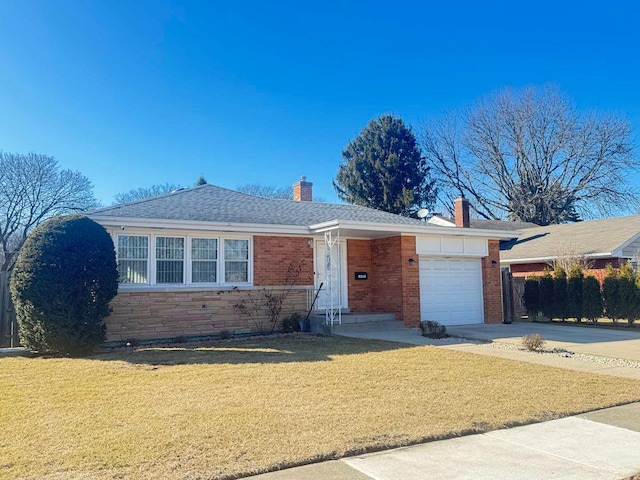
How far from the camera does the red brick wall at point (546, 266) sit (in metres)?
17.8

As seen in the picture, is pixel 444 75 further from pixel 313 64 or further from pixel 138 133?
pixel 138 133

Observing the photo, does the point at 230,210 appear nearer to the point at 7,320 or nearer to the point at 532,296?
the point at 7,320

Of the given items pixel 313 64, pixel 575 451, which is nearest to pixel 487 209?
pixel 313 64

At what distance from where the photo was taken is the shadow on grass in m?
9.31

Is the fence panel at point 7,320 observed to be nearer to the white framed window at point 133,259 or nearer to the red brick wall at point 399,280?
the white framed window at point 133,259

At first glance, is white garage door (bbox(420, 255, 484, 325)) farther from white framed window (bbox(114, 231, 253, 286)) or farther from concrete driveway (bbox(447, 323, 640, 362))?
white framed window (bbox(114, 231, 253, 286))

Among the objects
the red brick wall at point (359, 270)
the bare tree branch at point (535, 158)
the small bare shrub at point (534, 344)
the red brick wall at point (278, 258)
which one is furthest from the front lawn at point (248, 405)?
the bare tree branch at point (535, 158)

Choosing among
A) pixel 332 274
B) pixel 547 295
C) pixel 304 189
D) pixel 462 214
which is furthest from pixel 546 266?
pixel 332 274

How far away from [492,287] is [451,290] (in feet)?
5.36

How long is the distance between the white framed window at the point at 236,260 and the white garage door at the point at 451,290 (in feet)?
17.7

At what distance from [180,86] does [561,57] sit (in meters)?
15.8

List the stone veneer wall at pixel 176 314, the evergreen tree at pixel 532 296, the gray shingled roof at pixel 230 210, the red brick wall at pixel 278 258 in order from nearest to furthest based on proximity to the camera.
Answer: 1. the stone veneer wall at pixel 176 314
2. the gray shingled roof at pixel 230 210
3. the red brick wall at pixel 278 258
4. the evergreen tree at pixel 532 296

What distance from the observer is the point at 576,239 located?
21500 millimetres

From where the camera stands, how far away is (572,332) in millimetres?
13906
